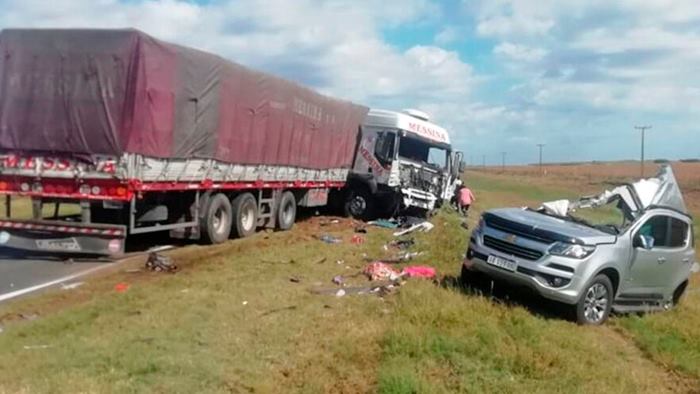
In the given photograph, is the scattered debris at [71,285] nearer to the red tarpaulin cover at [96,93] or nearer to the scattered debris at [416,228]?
the red tarpaulin cover at [96,93]

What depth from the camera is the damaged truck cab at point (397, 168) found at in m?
21.7

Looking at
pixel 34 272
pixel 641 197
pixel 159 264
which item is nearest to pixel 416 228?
pixel 641 197

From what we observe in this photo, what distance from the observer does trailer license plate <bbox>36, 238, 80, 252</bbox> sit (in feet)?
36.7

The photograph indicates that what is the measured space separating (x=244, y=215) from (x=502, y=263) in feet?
26.0

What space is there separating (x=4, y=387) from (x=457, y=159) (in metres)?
19.7

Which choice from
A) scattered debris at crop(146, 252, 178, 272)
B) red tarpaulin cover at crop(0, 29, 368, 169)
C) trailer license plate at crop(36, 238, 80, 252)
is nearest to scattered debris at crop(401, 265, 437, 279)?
scattered debris at crop(146, 252, 178, 272)

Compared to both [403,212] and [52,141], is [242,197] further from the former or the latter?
[403,212]

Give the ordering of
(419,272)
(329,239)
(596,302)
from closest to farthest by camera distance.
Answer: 1. (596,302)
2. (419,272)
3. (329,239)

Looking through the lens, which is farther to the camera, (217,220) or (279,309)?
(217,220)

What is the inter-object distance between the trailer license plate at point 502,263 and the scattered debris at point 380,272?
5.25 feet

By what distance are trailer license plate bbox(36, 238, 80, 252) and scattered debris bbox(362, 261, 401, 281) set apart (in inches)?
178

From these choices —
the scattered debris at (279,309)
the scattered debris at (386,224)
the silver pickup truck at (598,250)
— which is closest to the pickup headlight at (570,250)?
the silver pickup truck at (598,250)

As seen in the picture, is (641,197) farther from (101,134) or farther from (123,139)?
(101,134)

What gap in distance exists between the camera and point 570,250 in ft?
29.8
